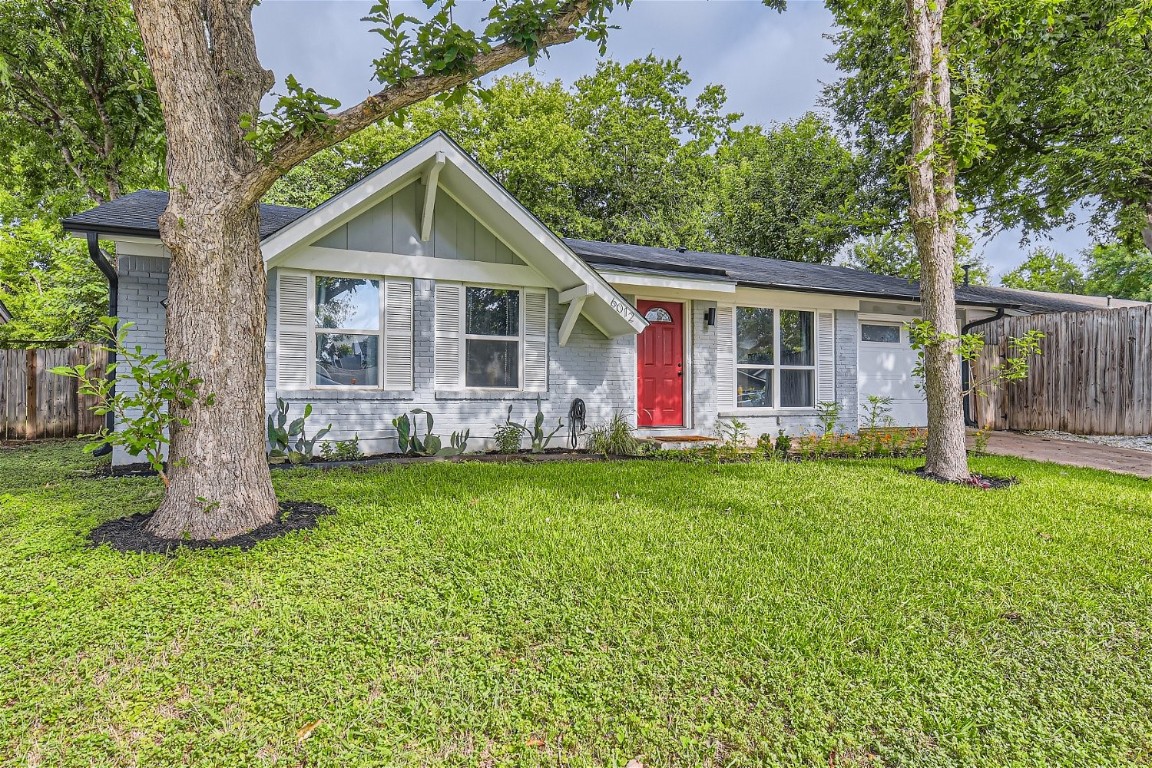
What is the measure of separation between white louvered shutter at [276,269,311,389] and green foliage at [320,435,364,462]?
0.85 m

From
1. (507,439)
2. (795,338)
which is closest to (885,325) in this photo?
(795,338)

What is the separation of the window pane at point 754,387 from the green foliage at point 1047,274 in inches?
851

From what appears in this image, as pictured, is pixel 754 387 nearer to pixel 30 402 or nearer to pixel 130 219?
pixel 130 219

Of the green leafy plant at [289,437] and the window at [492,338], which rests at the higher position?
the window at [492,338]

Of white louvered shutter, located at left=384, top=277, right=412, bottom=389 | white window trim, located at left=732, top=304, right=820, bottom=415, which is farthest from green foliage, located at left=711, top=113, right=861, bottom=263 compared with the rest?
white louvered shutter, located at left=384, top=277, right=412, bottom=389

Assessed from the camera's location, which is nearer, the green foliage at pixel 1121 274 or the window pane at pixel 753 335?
the window pane at pixel 753 335

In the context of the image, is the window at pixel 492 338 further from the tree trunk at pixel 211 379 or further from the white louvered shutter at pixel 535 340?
the tree trunk at pixel 211 379

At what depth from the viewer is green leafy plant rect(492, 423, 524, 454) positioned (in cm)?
780

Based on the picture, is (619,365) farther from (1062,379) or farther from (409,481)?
(1062,379)

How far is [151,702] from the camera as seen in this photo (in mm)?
2223

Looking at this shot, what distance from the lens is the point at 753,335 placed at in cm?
1012

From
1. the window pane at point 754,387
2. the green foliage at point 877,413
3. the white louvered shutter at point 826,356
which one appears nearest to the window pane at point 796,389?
the white louvered shutter at point 826,356

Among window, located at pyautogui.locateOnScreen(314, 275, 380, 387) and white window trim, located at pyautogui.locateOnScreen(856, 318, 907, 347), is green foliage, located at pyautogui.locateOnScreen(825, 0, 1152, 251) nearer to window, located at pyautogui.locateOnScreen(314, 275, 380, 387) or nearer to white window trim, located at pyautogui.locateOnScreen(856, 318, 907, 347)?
white window trim, located at pyautogui.locateOnScreen(856, 318, 907, 347)

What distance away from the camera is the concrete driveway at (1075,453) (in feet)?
24.6
